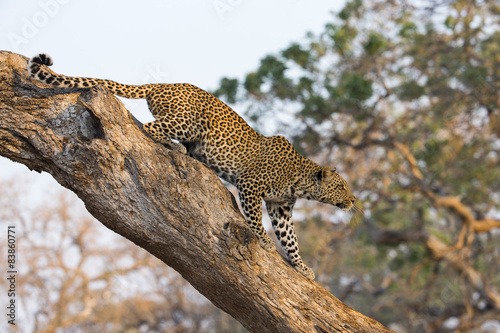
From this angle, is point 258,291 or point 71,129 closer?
point 71,129

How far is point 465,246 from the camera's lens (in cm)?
1759

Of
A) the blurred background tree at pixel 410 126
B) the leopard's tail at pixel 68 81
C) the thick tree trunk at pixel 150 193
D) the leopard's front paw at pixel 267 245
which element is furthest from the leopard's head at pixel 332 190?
the blurred background tree at pixel 410 126

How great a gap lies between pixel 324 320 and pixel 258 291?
758 mm

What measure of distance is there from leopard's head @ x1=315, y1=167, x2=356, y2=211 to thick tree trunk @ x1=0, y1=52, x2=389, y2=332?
176 centimetres

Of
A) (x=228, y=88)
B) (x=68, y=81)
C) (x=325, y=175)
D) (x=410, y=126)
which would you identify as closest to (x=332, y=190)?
(x=325, y=175)

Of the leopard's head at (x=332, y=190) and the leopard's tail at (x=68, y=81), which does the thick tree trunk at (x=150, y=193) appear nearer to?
the leopard's tail at (x=68, y=81)

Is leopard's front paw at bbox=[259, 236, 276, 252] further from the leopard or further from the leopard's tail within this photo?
the leopard's tail

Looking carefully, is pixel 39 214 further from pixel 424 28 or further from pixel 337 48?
pixel 424 28

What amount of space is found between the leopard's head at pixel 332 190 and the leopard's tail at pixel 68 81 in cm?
242

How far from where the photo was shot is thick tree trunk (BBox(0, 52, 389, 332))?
524cm

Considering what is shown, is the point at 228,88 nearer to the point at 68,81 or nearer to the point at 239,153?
the point at 239,153

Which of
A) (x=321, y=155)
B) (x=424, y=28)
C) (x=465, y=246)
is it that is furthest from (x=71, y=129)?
(x=424, y=28)

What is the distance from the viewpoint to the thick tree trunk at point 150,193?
206 inches

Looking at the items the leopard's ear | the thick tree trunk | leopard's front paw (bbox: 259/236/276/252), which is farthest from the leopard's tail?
the leopard's ear
